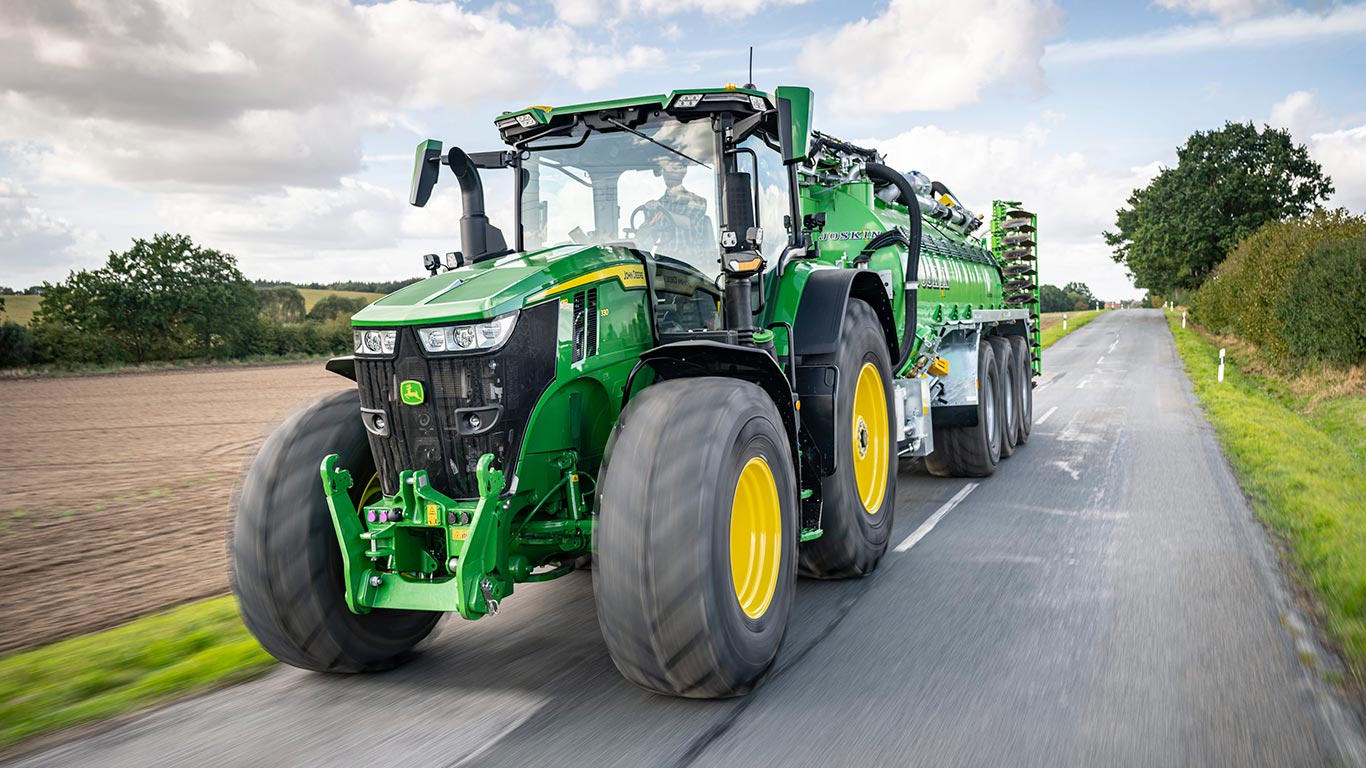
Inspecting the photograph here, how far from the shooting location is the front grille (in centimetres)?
409

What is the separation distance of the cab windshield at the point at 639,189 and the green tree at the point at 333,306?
54.5 metres

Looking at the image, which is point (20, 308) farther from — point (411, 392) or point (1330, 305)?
point (1330, 305)

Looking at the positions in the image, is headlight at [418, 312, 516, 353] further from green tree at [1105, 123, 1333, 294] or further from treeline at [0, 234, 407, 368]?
green tree at [1105, 123, 1333, 294]

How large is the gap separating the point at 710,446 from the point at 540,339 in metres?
0.89

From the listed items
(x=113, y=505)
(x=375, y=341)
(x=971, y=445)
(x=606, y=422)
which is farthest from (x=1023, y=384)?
(x=113, y=505)

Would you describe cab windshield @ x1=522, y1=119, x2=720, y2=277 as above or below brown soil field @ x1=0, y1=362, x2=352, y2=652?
above

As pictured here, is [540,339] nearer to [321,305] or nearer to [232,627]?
[232,627]

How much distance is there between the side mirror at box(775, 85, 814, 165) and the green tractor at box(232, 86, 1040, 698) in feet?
0.05

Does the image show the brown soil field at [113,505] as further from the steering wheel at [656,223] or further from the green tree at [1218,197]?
the green tree at [1218,197]

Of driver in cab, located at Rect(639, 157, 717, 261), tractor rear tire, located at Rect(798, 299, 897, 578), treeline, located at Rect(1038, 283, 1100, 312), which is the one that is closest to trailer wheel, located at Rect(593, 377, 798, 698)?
driver in cab, located at Rect(639, 157, 717, 261)

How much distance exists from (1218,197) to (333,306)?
5352 centimetres

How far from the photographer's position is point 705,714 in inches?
159

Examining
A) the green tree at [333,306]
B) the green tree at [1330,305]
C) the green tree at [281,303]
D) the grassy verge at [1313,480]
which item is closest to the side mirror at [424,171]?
the grassy verge at [1313,480]

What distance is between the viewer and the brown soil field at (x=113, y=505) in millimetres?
6459
